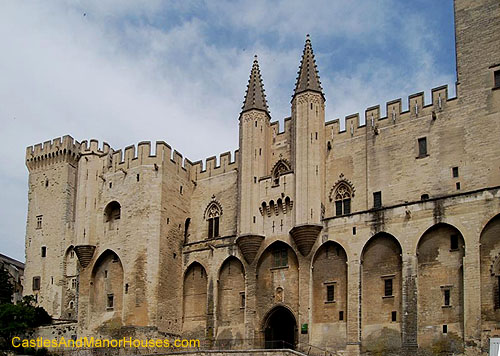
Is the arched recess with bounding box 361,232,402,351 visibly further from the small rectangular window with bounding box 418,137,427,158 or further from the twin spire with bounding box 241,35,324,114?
the twin spire with bounding box 241,35,324,114

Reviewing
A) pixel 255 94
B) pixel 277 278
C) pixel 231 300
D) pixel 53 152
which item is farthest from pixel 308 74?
pixel 53 152

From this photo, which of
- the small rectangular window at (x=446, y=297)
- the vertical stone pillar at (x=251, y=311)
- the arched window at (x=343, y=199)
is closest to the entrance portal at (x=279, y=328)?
the vertical stone pillar at (x=251, y=311)

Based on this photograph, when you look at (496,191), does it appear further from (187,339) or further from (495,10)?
(187,339)

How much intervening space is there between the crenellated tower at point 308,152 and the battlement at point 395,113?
49.0 inches

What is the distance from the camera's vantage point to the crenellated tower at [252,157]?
38938 millimetres

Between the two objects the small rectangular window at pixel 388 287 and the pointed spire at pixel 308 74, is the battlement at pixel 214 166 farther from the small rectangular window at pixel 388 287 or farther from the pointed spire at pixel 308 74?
the small rectangular window at pixel 388 287

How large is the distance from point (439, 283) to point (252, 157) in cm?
1294

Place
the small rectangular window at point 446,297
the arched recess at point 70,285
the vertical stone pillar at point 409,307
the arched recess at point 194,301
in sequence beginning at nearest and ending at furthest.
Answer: the small rectangular window at point 446,297 < the vertical stone pillar at point 409,307 < the arched recess at point 194,301 < the arched recess at point 70,285

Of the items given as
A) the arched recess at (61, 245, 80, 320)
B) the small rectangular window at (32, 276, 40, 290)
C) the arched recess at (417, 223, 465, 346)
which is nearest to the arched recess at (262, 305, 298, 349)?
the arched recess at (417, 223, 465, 346)

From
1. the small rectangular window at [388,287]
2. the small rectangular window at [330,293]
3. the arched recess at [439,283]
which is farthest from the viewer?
the small rectangular window at [330,293]

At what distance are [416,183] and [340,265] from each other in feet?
17.9

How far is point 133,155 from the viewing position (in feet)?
143

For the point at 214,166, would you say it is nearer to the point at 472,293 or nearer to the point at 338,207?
the point at 338,207

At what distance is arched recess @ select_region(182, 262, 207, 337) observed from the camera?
133 feet
